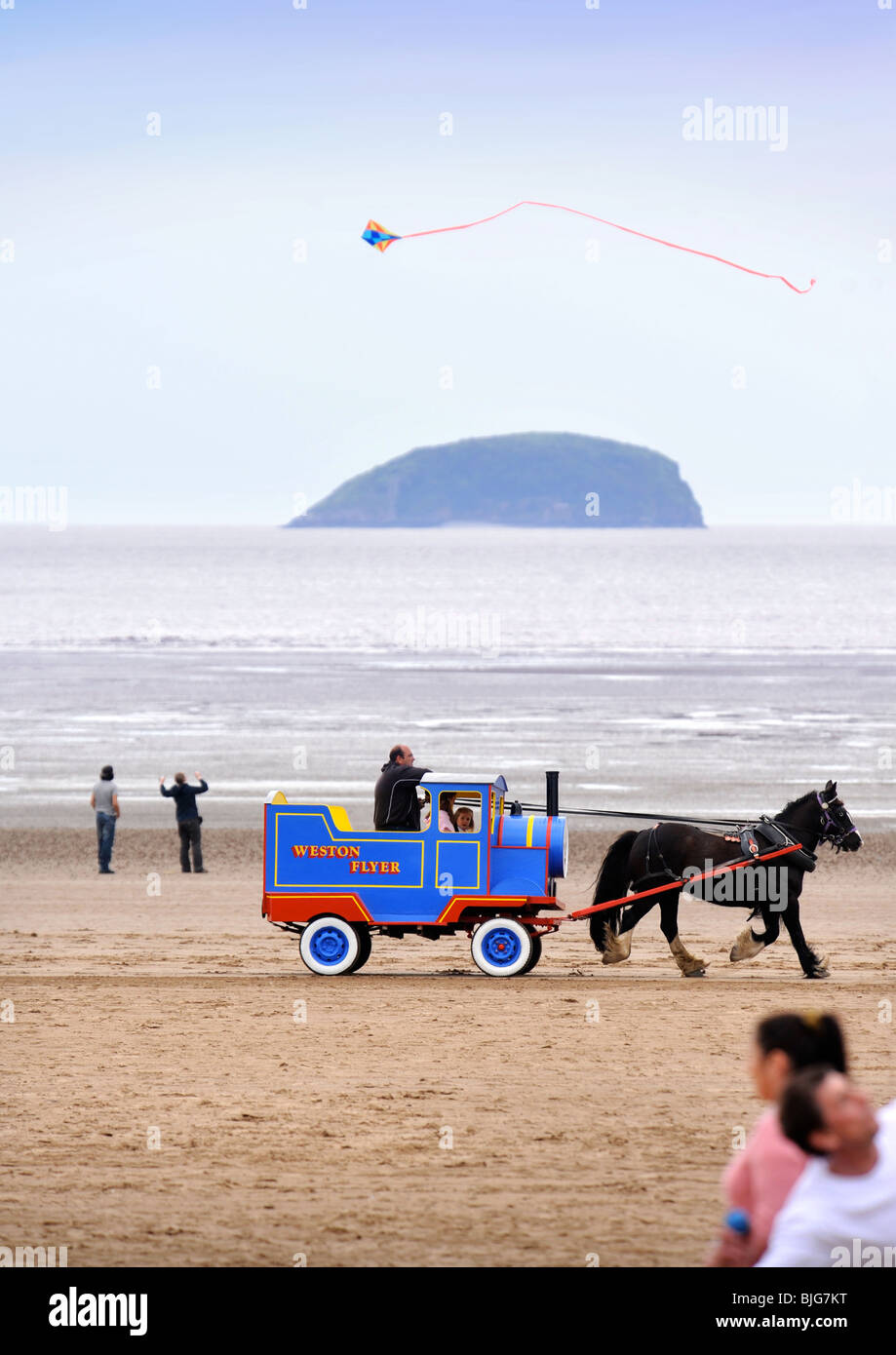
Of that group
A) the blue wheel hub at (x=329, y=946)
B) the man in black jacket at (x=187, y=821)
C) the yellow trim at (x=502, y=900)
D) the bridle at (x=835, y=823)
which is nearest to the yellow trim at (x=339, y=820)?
the blue wheel hub at (x=329, y=946)

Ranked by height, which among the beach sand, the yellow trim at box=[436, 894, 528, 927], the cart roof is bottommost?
the beach sand

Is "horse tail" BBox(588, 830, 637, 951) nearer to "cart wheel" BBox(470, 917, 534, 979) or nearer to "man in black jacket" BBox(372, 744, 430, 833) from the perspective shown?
"cart wheel" BBox(470, 917, 534, 979)

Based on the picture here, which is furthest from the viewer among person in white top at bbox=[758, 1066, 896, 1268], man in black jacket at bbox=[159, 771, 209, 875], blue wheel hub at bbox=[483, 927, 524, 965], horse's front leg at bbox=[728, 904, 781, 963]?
man in black jacket at bbox=[159, 771, 209, 875]

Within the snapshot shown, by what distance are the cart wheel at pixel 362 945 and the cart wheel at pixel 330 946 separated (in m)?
0.02

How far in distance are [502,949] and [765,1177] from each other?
9.66 meters

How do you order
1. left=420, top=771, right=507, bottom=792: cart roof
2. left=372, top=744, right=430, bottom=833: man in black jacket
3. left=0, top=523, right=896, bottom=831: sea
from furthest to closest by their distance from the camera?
left=0, top=523, right=896, bottom=831: sea < left=372, top=744, right=430, bottom=833: man in black jacket < left=420, top=771, right=507, bottom=792: cart roof

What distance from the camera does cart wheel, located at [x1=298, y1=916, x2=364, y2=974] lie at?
14.1 metres

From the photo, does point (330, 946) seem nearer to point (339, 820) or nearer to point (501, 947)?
point (339, 820)

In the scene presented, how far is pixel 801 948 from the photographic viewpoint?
1421 cm

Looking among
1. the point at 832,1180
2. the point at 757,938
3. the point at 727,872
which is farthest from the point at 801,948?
the point at 832,1180

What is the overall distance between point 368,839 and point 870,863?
484 inches

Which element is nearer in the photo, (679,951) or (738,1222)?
(738,1222)

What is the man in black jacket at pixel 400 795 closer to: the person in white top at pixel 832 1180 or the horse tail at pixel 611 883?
the horse tail at pixel 611 883

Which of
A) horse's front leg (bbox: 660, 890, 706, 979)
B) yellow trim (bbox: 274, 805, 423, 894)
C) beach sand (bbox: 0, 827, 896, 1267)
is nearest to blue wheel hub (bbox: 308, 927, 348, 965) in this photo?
beach sand (bbox: 0, 827, 896, 1267)
